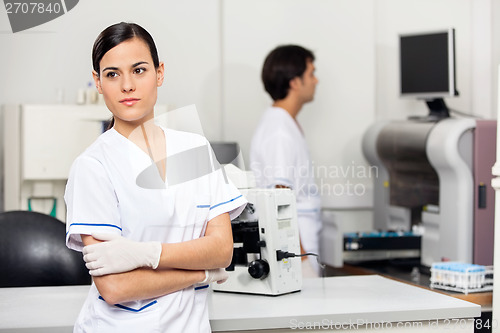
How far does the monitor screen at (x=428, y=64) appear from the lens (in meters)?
3.18

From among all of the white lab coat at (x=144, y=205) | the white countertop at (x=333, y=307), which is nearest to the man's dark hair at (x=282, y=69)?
the white countertop at (x=333, y=307)

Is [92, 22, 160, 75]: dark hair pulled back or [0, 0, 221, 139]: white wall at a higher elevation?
[0, 0, 221, 139]: white wall

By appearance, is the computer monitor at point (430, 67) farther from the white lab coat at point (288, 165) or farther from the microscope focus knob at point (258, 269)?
the microscope focus knob at point (258, 269)

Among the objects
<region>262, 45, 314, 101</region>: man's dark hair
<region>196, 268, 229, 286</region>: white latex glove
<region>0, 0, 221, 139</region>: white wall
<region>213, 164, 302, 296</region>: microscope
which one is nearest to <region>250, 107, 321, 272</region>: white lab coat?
<region>262, 45, 314, 101</region>: man's dark hair

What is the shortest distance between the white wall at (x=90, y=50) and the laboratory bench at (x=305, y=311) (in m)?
0.65

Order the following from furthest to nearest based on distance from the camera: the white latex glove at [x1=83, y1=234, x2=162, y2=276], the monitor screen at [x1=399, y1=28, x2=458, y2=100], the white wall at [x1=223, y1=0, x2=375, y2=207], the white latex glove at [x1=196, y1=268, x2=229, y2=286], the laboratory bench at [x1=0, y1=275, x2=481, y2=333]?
the white wall at [x1=223, y1=0, x2=375, y2=207] < the monitor screen at [x1=399, y1=28, x2=458, y2=100] < the laboratory bench at [x1=0, y1=275, x2=481, y2=333] < the white latex glove at [x1=196, y1=268, x2=229, y2=286] < the white latex glove at [x1=83, y1=234, x2=162, y2=276]

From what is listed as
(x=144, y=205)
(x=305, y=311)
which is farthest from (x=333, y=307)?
(x=144, y=205)

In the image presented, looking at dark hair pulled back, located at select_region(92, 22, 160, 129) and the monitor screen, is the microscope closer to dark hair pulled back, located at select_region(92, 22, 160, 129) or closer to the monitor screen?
dark hair pulled back, located at select_region(92, 22, 160, 129)

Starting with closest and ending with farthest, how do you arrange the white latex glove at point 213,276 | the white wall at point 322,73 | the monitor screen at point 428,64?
the white latex glove at point 213,276 < the monitor screen at point 428,64 < the white wall at point 322,73

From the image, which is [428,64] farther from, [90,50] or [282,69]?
[90,50]

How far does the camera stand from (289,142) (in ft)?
9.25

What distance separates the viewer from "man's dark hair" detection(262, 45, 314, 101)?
9.77ft

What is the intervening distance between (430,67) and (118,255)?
2.28m

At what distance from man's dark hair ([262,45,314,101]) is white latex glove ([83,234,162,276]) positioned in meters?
1.67
